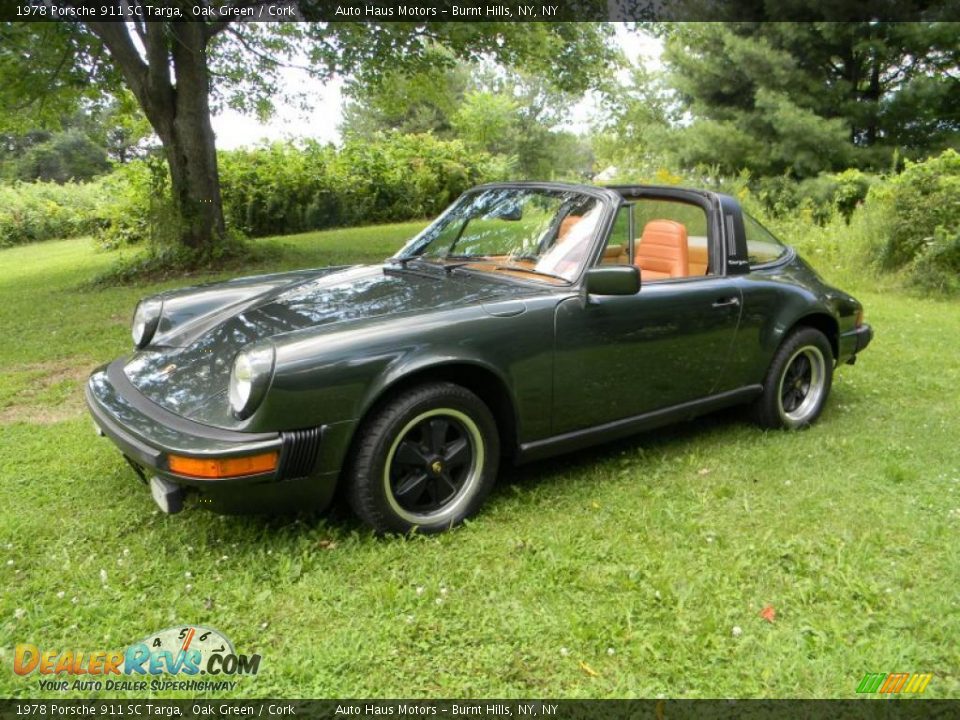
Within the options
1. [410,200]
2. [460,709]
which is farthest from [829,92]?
[460,709]

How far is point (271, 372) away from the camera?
8.58ft

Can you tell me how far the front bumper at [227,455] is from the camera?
259 centimetres

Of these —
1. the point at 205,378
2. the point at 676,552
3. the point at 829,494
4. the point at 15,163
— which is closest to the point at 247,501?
the point at 205,378

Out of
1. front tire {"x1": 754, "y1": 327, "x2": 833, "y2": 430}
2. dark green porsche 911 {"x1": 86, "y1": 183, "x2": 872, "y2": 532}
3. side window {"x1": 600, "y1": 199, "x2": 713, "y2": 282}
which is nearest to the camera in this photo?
dark green porsche 911 {"x1": 86, "y1": 183, "x2": 872, "y2": 532}

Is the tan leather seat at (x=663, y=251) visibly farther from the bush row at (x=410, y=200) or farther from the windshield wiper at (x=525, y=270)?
the bush row at (x=410, y=200)

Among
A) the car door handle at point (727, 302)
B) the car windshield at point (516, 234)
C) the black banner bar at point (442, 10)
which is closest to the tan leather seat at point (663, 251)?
the car door handle at point (727, 302)

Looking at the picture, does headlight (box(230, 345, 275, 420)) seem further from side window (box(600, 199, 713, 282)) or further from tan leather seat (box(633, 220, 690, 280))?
tan leather seat (box(633, 220, 690, 280))

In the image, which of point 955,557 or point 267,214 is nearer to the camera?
point 955,557

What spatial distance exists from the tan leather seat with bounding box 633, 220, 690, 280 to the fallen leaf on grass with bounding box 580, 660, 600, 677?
226 cm

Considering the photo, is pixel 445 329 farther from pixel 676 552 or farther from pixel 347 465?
pixel 676 552

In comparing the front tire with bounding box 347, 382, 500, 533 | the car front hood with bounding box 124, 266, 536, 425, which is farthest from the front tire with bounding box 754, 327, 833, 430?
the front tire with bounding box 347, 382, 500, 533

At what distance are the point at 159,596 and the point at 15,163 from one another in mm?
54231

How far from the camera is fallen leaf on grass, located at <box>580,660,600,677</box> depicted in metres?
2.27

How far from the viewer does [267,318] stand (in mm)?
3301
